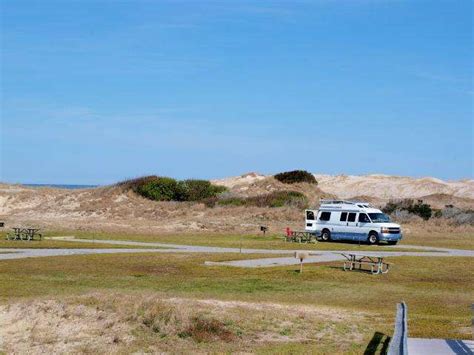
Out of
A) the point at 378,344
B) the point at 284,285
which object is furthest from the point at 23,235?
the point at 378,344

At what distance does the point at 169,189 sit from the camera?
86.9m

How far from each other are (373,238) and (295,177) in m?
50.7

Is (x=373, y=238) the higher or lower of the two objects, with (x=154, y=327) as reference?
higher

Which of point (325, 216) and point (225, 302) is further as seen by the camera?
point (325, 216)

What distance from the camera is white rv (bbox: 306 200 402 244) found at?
44.9 metres

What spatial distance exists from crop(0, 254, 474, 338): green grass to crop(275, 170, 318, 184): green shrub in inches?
2396

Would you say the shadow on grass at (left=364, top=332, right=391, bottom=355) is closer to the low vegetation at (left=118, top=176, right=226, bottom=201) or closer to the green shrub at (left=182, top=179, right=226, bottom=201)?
the low vegetation at (left=118, top=176, right=226, bottom=201)

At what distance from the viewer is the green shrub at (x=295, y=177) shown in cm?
9540

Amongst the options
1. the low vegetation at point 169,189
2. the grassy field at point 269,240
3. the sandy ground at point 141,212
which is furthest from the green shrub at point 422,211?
the low vegetation at point 169,189

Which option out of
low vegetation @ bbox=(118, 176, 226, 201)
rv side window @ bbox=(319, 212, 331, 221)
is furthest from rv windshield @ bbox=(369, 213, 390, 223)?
low vegetation @ bbox=(118, 176, 226, 201)

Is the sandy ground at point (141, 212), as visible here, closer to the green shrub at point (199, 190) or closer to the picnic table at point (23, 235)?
the green shrub at point (199, 190)

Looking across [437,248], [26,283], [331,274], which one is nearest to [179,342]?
[26,283]

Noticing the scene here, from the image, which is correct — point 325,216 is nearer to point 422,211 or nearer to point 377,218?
point 377,218

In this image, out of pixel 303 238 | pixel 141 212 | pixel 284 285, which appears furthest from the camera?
pixel 141 212
